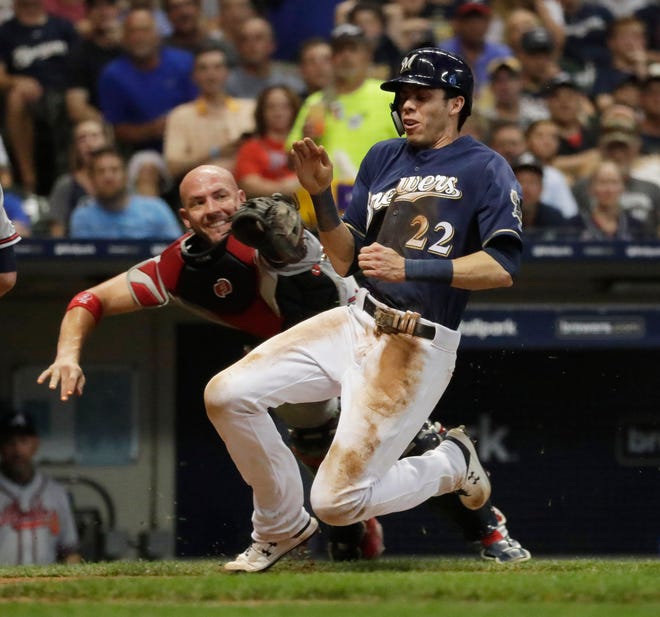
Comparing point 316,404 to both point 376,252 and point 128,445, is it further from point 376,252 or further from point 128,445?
point 128,445

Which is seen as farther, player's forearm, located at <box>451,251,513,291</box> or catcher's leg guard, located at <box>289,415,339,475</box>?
catcher's leg guard, located at <box>289,415,339,475</box>

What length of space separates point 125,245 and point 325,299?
107 inches

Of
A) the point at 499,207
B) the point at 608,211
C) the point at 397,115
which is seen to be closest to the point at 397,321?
the point at 499,207

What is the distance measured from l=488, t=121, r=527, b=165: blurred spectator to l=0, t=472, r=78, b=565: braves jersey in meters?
3.53

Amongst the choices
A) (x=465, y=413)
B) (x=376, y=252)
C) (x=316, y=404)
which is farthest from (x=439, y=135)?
(x=465, y=413)

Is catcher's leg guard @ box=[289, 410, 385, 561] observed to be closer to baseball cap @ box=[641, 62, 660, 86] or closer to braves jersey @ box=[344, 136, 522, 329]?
braves jersey @ box=[344, 136, 522, 329]

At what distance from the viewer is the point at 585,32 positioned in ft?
38.9

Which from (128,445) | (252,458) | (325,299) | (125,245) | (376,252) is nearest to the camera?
(376,252)

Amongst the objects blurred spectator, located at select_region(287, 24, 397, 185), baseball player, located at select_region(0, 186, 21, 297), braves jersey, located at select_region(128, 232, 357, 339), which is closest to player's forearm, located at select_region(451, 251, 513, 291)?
braves jersey, located at select_region(128, 232, 357, 339)

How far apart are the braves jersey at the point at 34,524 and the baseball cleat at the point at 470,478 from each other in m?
3.33

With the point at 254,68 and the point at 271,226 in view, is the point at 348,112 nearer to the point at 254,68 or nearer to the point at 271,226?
the point at 254,68

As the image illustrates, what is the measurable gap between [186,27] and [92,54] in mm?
787

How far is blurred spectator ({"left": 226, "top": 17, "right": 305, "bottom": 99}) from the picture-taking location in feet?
33.2

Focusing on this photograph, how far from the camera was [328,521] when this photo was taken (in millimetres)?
5367
